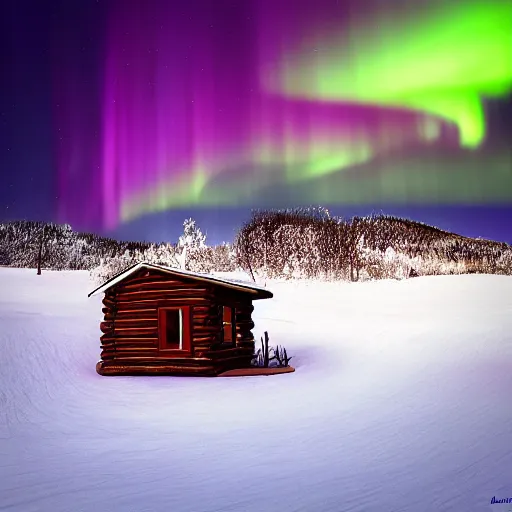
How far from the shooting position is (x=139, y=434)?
8.34 meters

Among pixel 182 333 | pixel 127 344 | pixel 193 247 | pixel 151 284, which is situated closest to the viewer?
pixel 182 333

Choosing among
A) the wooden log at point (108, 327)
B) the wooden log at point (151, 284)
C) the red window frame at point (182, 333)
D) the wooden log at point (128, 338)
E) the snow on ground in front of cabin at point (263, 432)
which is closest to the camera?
the snow on ground in front of cabin at point (263, 432)

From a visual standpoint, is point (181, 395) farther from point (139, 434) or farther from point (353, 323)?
point (353, 323)

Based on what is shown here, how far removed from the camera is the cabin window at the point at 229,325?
14.7 m

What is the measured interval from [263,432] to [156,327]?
5.96m

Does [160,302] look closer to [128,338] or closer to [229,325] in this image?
[128,338]

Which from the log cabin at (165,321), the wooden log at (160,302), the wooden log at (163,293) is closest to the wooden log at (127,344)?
the log cabin at (165,321)

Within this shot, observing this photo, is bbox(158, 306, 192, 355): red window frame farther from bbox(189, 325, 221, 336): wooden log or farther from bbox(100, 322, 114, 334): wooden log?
bbox(100, 322, 114, 334): wooden log

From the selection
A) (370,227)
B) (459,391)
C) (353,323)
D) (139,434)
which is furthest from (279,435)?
(370,227)

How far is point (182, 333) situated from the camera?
1361 cm

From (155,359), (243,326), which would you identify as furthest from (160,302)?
(243,326)

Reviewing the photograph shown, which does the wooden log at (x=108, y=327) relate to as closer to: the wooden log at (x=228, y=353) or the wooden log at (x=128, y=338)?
the wooden log at (x=128, y=338)

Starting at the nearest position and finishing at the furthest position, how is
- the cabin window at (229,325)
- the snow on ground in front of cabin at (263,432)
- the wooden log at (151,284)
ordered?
the snow on ground in front of cabin at (263,432) → the wooden log at (151,284) → the cabin window at (229,325)

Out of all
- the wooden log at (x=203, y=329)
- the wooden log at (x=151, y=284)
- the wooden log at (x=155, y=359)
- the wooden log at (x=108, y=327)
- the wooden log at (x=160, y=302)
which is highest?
the wooden log at (x=151, y=284)
